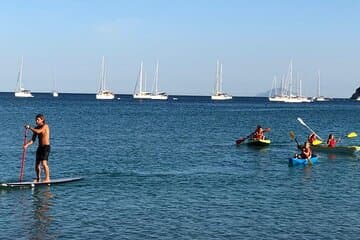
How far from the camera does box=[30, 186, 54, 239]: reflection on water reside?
59.3 ft

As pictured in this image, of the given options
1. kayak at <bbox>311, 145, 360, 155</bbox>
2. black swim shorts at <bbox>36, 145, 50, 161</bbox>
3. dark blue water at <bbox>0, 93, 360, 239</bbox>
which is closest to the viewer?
dark blue water at <bbox>0, 93, 360, 239</bbox>

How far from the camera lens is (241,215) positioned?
2123 cm

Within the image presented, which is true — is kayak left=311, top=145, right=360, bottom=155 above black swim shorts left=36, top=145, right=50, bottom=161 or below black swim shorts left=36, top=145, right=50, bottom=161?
Answer: below

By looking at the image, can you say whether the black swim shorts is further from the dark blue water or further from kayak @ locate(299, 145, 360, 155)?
kayak @ locate(299, 145, 360, 155)

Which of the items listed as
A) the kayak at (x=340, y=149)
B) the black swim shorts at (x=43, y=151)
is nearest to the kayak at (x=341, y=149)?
the kayak at (x=340, y=149)

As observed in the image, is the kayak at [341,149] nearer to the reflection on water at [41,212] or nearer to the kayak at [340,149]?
the kayak at [340,149]

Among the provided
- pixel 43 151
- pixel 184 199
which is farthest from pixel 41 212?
pixel 184 199

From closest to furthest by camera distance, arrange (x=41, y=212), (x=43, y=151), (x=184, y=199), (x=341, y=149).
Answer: (x=41, y=212), (x=184, y=199), (x=43, y=151), (x=341, y=149)

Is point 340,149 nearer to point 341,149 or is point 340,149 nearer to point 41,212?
point 341,149

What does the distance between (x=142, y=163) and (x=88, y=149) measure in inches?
433

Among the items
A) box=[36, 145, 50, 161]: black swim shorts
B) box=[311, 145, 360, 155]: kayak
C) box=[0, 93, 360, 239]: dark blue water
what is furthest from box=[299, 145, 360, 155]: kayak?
box=[36, 145, 50, 161]: black swim shorts

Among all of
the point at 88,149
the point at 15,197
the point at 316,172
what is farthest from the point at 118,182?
the point at 88,149

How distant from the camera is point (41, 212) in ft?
69.2

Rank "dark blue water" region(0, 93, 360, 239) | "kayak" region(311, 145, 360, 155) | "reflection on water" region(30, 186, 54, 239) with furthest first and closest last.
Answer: "kayak" region(311, 145, 360, 155)
"dark blue water" region(0, 93, 360, 239)
"reflection on water" region(30, 186, 54, 239)
